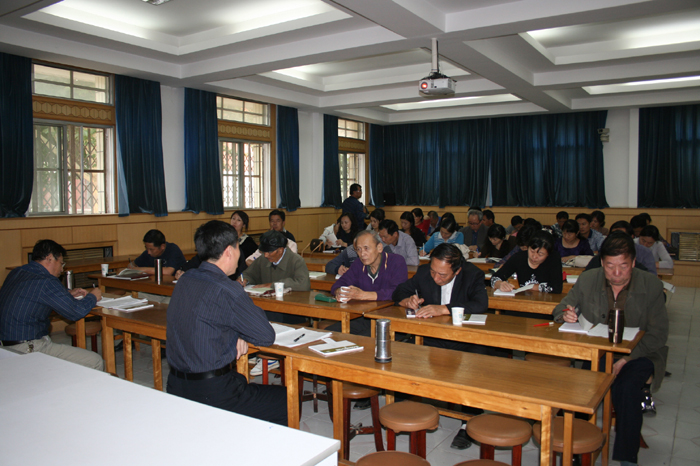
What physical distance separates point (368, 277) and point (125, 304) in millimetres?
1947

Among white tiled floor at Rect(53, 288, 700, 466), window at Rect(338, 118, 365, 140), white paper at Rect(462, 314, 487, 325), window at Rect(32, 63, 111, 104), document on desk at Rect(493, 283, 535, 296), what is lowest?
white tiled floor at Rect(53, 288, 700, 466)

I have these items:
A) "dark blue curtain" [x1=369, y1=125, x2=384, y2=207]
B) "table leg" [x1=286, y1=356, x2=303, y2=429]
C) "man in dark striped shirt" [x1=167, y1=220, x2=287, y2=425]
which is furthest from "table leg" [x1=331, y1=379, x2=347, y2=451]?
"dark blue curtain" [x1=369, y1=125, x2=384, y2=207]

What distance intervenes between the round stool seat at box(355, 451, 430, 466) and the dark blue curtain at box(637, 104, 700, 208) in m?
10.3

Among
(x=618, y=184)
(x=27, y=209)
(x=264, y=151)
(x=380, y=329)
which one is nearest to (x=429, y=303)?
(x=380, y=329)

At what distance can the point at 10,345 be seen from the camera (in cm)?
345

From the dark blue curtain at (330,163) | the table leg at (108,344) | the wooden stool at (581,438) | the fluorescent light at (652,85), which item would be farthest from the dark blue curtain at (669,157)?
the table leg at (108,344)

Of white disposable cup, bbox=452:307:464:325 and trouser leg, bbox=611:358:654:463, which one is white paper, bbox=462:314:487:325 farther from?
trouser leg, bbox=611:358:654:463

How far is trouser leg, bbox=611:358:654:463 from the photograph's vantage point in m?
2.74

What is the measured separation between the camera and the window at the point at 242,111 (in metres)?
8.98

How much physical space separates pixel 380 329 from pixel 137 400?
1.10 m

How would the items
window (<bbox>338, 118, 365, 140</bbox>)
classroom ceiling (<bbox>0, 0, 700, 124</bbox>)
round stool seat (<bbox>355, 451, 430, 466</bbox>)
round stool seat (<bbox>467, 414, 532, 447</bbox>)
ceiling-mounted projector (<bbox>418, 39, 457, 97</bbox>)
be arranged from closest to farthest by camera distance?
round stool seat (<bbox>355, 451, 430, 466</bbox>), round stool seat (<bbox>467, 414, 532, 447</bbox>), classroom ceiling (<bbox>0, 0, 700, 124</bbox>), ceiling-mounted projector (<bbox>418, 39, 457, 97</bbox>), window (<bbox>338, 118, 365, 140</bbox>)

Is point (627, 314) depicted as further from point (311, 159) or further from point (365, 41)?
point (311, 159)

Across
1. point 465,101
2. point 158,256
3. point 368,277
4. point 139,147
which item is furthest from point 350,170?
point 368,277

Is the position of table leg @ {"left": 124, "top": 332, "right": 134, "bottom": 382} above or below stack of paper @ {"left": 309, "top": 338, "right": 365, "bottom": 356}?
below
